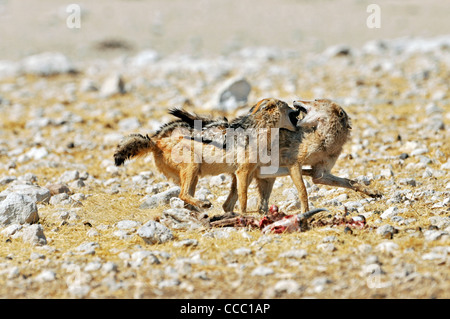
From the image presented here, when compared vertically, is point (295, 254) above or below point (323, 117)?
below

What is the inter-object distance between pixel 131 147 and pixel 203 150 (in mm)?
905

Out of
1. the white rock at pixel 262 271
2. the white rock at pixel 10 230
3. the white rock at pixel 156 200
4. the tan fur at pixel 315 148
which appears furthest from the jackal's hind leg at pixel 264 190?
the white rock at pixel 10 230

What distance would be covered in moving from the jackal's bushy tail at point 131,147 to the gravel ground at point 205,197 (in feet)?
2.34

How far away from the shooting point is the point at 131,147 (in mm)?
7504

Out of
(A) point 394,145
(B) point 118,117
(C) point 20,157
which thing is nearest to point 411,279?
(A) point 394,145

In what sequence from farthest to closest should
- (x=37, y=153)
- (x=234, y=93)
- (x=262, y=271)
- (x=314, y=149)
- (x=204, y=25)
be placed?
(x=204, y=25)
(x=234, y=93)
(x=37, y=153)
(x=314, y=149)
(x=262, y=271)

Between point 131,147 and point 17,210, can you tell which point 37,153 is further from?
point 17,210

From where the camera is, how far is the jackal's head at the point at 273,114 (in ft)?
25.1

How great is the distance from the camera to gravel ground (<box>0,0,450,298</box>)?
16.6ft

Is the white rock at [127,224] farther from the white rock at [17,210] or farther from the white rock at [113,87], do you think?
the white rock at [113,87]

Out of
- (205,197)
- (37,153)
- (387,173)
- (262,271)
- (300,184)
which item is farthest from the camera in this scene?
(37,153)

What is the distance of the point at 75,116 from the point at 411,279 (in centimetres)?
1083

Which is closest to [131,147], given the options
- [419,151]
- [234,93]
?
[419,151]

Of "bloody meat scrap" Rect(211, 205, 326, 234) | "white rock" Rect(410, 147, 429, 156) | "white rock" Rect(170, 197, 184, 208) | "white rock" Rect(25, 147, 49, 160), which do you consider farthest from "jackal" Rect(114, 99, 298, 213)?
"white rock" Rect(25, 147, 49, 160)
